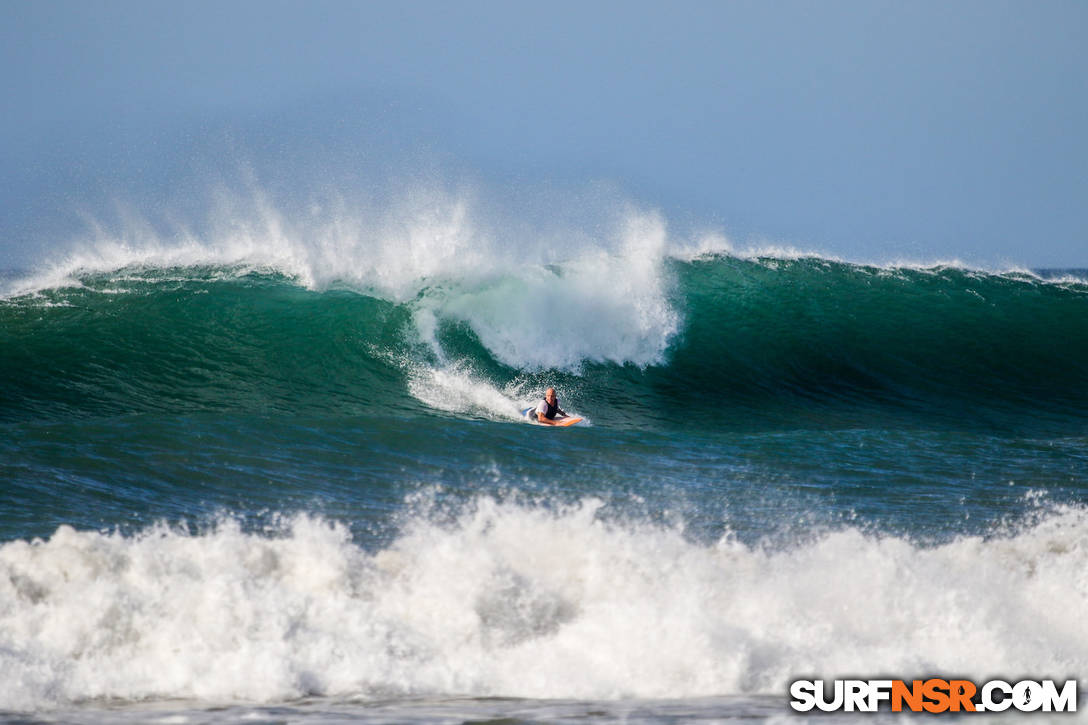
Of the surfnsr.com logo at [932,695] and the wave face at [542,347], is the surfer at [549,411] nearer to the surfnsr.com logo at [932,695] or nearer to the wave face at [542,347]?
the wave face at [542,347]

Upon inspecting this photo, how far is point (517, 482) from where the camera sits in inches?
324

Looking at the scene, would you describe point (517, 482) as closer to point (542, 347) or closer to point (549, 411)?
point (549, 411)

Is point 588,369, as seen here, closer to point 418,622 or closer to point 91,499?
point 91,499

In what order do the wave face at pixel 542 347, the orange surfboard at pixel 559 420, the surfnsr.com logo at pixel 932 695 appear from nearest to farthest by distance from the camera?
1. the surfnsr.com logo at pixel 932 695
2. the orange surfboard at pixel 559 420
3. the wave face at pixel 542 347

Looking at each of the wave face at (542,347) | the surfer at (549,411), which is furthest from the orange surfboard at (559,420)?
the wave face at (542,347)

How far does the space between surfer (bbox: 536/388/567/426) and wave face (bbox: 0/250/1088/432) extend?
63 cm

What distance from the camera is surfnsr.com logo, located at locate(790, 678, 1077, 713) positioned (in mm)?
3785

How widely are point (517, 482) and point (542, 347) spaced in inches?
232

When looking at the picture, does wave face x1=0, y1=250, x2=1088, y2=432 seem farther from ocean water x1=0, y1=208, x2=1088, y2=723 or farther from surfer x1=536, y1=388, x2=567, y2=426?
surfer x1=536, y1=388, x2=567, y2=426

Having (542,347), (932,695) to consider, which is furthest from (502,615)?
(542,347)

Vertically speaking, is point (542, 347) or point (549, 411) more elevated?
point (542, 347)

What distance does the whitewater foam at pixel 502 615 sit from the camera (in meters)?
4.17

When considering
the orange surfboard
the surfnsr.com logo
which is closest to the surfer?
the orange surfboard

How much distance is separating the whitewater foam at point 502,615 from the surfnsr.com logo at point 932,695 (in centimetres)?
15
